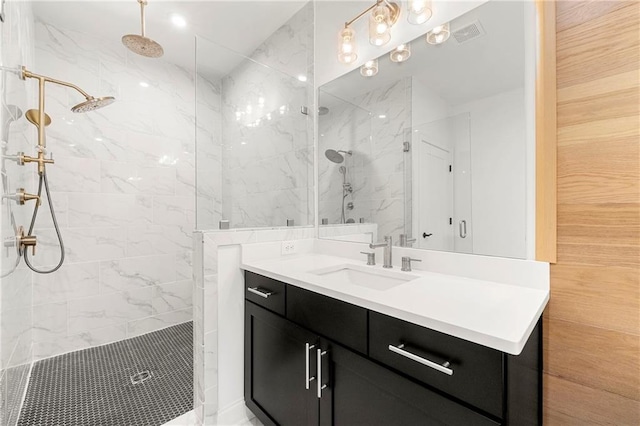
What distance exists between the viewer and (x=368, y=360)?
3.12ft

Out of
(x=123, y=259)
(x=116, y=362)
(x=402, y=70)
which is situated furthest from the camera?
(x=123, y=259)

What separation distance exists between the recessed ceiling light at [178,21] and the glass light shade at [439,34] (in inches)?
76.6

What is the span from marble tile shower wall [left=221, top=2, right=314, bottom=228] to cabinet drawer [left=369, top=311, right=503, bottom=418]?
1.23 m

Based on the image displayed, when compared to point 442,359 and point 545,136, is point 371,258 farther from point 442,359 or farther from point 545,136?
point 545,136

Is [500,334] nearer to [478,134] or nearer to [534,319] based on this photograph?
[534,319]

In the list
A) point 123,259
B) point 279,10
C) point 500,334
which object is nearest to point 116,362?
point 123,259

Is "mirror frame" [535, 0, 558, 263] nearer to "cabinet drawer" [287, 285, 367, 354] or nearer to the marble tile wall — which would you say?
the marble tile wall

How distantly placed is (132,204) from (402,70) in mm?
2555

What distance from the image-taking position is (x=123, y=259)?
2.55m

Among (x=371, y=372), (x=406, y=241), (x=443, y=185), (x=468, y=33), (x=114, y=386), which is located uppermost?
(x=468, y=33)

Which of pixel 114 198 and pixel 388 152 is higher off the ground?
pixel 388 152

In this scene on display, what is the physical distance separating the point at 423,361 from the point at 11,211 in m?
1.83

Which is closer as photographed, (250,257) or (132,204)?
(250,257)

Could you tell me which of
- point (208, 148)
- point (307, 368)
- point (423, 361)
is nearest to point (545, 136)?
point (423, 361)
